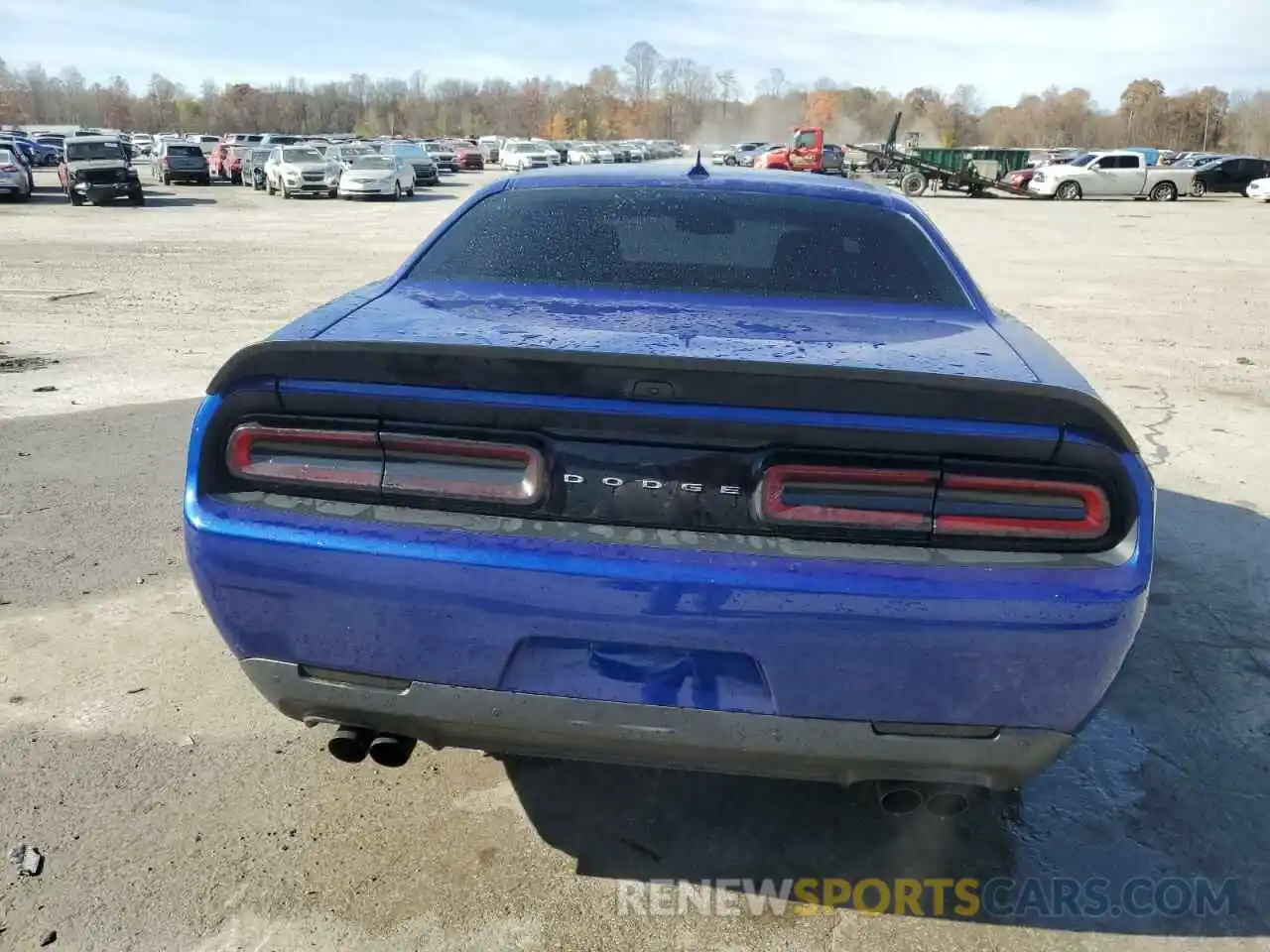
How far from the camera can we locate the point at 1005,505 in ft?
6.39

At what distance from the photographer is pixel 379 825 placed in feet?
8.46

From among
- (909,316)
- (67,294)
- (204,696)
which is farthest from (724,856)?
(67,294)

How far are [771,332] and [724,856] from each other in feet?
4.42

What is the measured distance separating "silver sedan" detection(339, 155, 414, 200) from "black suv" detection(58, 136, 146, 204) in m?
5.59

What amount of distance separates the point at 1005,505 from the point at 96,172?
28.7m

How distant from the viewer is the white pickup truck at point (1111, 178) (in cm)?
3338

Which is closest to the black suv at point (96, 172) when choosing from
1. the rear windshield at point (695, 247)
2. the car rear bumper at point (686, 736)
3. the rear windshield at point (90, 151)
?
the rear windshield at point (90, 151)

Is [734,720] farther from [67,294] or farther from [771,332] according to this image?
[67,294]

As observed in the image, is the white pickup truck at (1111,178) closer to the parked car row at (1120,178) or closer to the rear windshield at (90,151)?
the parked car row at (1120,178)

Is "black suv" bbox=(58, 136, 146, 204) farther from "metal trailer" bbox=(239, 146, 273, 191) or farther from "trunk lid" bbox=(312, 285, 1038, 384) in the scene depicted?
"trunk lid" bbox=(312, 285, 1038, 384)

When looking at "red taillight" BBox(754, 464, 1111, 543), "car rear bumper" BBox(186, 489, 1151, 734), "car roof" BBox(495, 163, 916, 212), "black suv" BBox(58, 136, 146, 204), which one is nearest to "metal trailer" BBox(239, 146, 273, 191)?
"black suv" BBox(58, 136, 146, 204)

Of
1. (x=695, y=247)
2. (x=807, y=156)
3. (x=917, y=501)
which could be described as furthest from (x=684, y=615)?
(x=807, y=156)

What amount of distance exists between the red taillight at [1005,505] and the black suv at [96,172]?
1125 inches

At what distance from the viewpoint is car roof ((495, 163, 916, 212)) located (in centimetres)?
338
